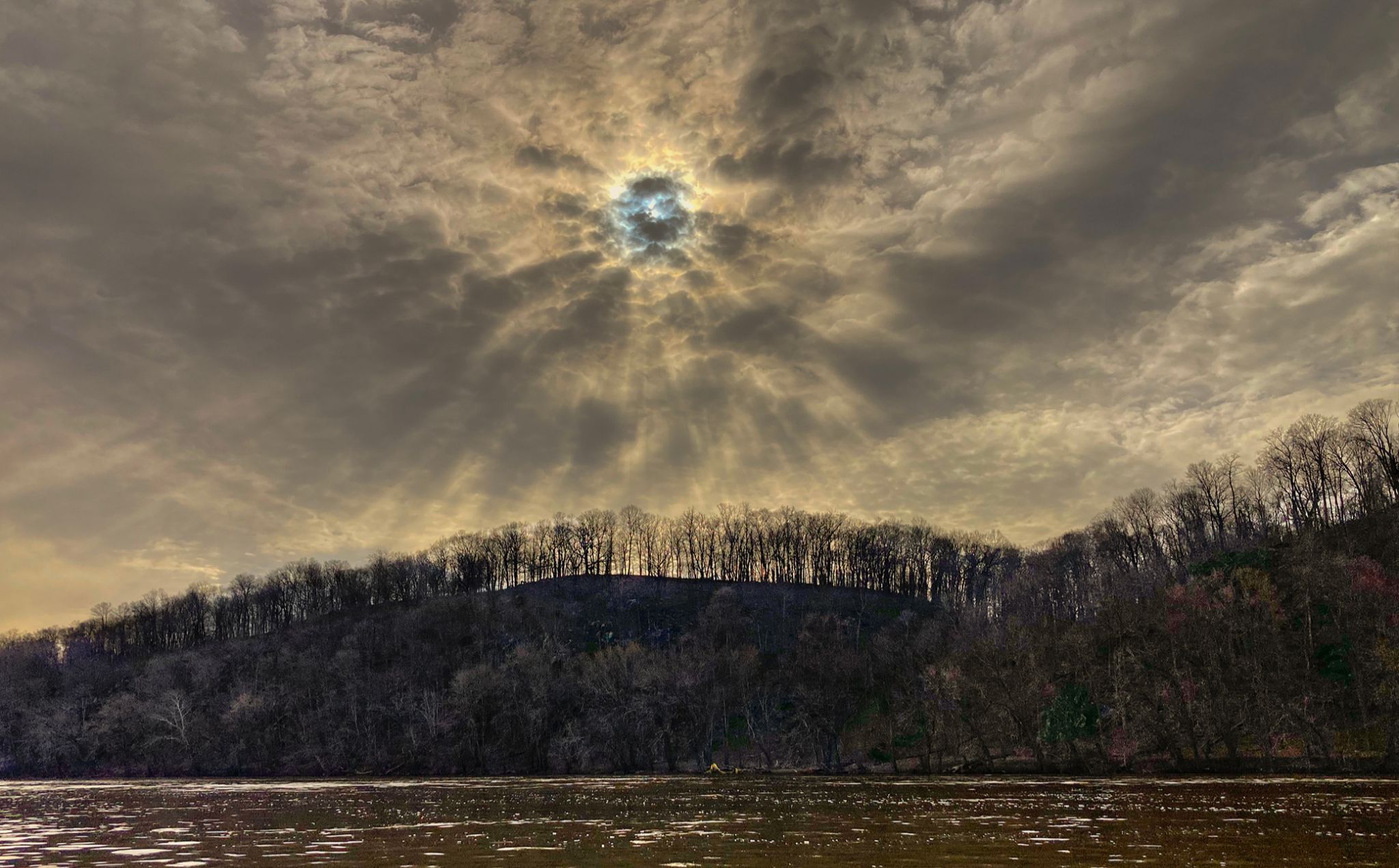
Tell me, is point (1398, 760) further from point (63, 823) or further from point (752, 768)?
point (63, 823)

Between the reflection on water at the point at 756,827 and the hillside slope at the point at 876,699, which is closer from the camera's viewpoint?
the reflection on water at the point at 756,827

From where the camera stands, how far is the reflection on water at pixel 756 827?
3231cm

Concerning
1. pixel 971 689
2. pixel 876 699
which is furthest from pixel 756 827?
pixel 876 699

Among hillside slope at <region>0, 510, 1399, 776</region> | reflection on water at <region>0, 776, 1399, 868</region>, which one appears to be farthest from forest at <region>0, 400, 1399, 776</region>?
reflection on water at <region>0, 776, 1399, 868</region>

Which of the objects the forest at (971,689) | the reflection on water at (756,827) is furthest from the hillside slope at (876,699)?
the reflection on water at (756,827)

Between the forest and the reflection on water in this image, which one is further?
the forest

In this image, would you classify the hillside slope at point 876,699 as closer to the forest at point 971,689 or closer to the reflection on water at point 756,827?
the forest at point 971,689

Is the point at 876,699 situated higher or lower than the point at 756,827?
lower

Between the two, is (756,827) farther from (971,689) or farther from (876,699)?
(876,699)

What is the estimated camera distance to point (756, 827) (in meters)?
45.4

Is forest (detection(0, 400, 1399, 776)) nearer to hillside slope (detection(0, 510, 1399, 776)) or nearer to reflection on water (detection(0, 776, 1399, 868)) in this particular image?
hillside slope (detection(0, 510, 1399, 776))

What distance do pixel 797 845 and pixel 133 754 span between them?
605 ft

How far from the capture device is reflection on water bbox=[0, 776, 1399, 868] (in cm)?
3231

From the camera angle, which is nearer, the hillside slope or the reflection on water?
the reflection on water
